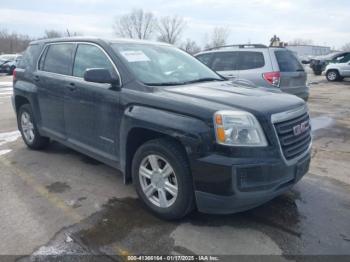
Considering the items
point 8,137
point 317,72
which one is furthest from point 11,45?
point 8,137

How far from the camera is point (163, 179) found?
3.38 metres

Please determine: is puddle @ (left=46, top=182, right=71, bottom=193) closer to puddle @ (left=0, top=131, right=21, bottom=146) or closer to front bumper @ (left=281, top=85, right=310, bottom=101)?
puddle @ (left=0, top=131, right=21, bottom=146)

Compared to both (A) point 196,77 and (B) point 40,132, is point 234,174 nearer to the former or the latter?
(A) point 196,77

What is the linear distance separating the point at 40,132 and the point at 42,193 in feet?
5.25

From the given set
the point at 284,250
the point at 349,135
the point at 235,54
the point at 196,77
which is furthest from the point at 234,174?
the point at 235,54

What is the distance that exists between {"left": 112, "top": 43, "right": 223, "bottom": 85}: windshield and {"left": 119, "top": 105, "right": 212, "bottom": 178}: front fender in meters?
0.43

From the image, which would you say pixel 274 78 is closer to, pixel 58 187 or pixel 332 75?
pixel 58 187

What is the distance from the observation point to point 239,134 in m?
2.92

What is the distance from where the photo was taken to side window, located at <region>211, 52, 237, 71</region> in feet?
27.6

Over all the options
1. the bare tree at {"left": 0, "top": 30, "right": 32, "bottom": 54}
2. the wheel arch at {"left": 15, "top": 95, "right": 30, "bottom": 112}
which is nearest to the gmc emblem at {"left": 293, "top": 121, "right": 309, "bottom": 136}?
the wheel arch at {"left": 15, "top": 95, "right": 30, "bottom": 112}

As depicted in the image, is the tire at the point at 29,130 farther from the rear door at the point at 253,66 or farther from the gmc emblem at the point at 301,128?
the rear door at the point at 253,66

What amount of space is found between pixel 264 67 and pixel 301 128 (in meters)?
4.62

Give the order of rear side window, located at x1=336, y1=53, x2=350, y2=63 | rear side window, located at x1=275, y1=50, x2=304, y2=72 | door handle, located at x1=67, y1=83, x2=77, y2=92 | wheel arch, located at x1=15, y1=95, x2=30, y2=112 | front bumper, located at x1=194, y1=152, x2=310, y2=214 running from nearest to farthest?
front bumper, located at x1=194, y1=152, x2=310, y2=214 < door handle, located at x1=67, y1=83, x2=77, y2=92 < wheel arch, located at x1=15, y1=95, x2=30, y2=112 < rear side window, located at x1=275, y1=50, x2=304, y2=72 < rear side window, located at x1=336, y1=53, x2=350, y2=63

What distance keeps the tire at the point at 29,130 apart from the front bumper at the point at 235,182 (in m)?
3.55
